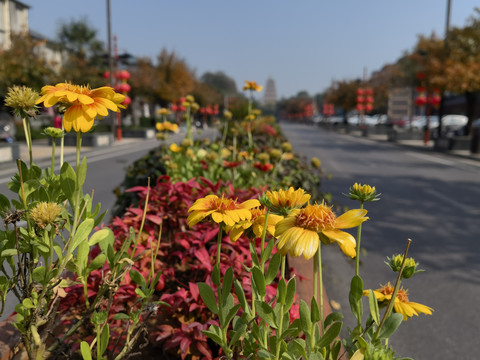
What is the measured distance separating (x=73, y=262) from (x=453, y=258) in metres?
4.66

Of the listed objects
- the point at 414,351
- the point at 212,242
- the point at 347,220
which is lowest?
the point at 414,351

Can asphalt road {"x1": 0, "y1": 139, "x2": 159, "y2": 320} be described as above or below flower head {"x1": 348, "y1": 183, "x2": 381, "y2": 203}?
below

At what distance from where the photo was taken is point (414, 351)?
2908 millimetres

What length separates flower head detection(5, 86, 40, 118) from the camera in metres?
1.20

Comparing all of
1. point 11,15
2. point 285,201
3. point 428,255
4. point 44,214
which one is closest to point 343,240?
point 285,201

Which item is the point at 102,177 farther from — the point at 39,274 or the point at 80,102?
the point at 80,102

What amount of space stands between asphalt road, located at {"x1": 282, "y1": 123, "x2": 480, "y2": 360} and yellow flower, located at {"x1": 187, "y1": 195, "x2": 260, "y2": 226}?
2128 millimetres

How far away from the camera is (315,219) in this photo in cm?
99

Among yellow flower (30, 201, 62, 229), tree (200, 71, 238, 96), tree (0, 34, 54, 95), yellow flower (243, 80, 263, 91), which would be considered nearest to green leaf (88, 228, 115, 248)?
yellow flower (30, 201, 62, 229)

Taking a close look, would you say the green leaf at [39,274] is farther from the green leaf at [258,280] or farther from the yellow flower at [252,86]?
the yellow flower at [252,86]

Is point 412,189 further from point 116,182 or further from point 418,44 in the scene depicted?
point 418,44

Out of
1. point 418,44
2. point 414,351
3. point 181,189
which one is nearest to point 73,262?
point 181,189

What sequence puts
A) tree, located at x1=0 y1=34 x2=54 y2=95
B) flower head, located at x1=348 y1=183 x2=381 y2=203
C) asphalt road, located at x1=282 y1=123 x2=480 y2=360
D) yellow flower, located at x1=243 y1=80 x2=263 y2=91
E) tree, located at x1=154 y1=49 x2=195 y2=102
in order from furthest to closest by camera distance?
tree, located at x1=154 y1=49 x2=195 y2=102 < tree, located at x1=0 y1=34 x2=54 y2=95 < yellow flower, located at x1=243 y1=80 x2=263 y2=91 < asphalt road, located at x1=282 y1=123 x2=480 y2=360 < flower head, located at x1=348 y1=183 x2=381 y2=203

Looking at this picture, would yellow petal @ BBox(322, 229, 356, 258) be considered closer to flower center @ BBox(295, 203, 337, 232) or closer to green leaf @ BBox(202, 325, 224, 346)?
flower center @ BBox(295, 203, 337, 232)
